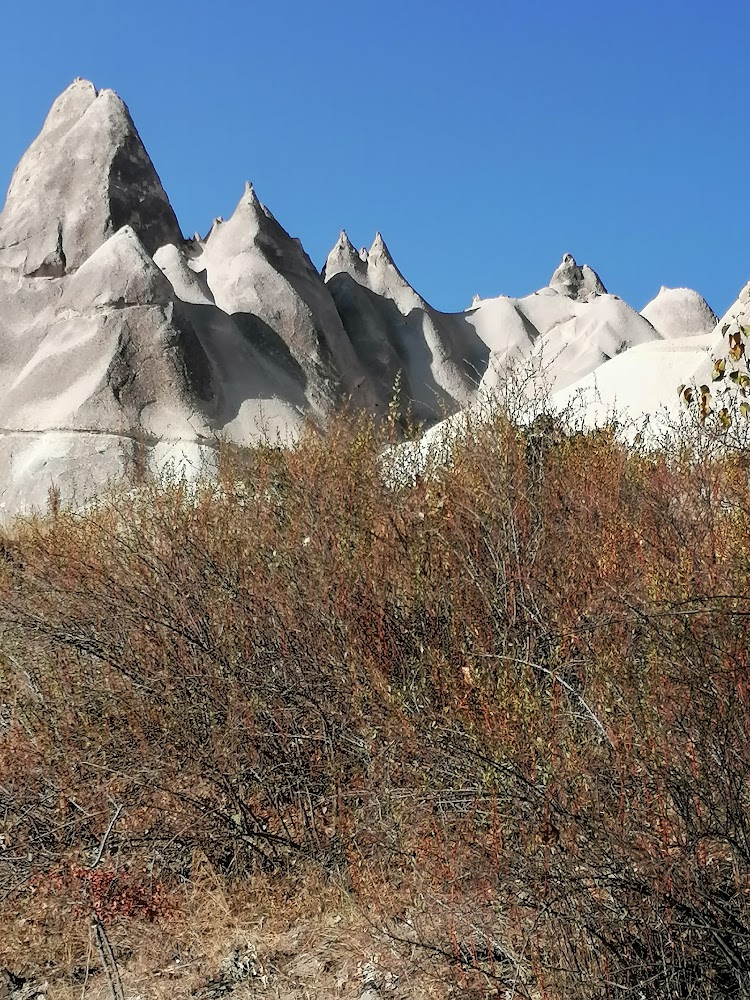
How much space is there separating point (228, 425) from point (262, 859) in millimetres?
18502

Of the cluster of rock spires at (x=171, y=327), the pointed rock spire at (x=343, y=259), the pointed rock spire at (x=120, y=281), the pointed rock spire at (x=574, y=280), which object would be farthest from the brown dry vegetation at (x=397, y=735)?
the pointed rock spire at (x=574, y=280)

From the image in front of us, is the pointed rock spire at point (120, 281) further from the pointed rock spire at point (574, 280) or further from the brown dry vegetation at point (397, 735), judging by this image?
the pointed rock spire at point (574, 280)

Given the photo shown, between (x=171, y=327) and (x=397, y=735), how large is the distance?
18.6m

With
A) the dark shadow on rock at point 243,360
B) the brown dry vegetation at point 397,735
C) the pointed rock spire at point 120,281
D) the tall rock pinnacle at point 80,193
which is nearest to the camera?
the brown dry vegetation at point 397,735

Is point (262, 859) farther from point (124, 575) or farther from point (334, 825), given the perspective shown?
point (124, 575)

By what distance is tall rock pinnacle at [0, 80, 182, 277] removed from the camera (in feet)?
80.5

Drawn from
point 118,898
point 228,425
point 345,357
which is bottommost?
point 118,898

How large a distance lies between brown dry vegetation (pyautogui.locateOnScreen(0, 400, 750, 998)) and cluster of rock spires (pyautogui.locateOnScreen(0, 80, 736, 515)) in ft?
31.3

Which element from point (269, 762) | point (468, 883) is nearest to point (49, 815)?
point (269, 762)

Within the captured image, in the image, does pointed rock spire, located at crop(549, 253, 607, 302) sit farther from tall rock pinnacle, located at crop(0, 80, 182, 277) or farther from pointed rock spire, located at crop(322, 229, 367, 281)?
tall rock pinnacle, located at crop(0, 80, 182, 277)

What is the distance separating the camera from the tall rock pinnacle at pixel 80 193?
2455 cm

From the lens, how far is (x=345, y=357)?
2803cm

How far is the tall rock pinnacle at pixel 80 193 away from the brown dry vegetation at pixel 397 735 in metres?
21.3

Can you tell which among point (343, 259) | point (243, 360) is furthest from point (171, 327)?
point (343, 259)
